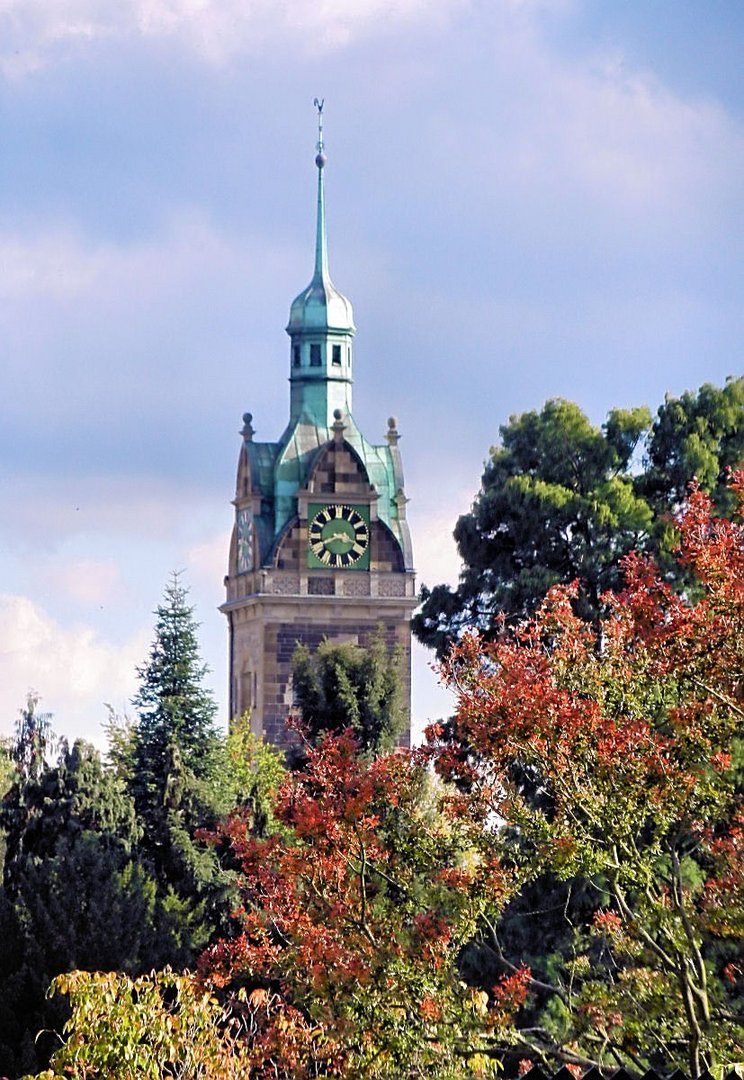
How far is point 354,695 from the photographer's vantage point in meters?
51.3

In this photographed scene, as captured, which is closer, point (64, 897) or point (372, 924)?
point (372, 924)

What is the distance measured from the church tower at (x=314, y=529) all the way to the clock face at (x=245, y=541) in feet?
0.22

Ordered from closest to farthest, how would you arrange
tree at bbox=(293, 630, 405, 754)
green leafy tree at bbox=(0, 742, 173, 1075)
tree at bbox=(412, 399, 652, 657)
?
green leafy tree at bbox=(0, 742, 173, 1075) → tree at bbox=(412, 399, 652, 657) → tree at bbox=(293, 630, 405, 754)

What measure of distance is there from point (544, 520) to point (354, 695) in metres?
9.56

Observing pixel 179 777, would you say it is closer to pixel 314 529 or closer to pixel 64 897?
pixel 64 897

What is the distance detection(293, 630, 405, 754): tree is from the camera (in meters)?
50.8

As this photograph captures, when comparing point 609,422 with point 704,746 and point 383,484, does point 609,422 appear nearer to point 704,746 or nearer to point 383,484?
point 704,746

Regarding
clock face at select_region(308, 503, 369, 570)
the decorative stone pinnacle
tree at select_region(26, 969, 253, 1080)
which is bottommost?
tree at select_region(26, 969, 253, 1080)

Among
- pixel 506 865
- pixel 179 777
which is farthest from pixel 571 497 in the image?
pixel 506 865

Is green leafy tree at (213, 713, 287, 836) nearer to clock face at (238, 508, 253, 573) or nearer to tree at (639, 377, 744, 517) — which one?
tree at (639, 377, 744, 517)

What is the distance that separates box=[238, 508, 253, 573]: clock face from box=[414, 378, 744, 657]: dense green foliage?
180ft

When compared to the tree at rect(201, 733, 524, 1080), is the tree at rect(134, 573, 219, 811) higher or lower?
higher

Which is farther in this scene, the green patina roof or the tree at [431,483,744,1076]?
the green patina roof

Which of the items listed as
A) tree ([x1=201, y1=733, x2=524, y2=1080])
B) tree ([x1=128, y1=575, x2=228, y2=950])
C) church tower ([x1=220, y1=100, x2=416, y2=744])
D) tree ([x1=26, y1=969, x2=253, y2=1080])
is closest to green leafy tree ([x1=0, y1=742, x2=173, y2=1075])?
tree ([x1=128, y1=575, x2=228, y2=950])
